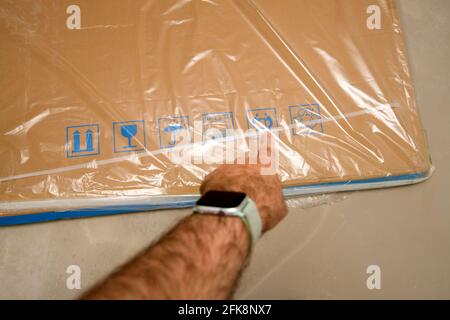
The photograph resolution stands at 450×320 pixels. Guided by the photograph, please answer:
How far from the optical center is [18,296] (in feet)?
2.26

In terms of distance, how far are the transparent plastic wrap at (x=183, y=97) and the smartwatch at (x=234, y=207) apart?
0.87ft

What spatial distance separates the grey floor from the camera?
66cm

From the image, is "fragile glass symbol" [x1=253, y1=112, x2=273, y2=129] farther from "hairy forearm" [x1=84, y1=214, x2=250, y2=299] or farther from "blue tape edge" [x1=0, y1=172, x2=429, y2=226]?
"hairy forearm" [x1=84, y1=214, x2=250, y2=299]

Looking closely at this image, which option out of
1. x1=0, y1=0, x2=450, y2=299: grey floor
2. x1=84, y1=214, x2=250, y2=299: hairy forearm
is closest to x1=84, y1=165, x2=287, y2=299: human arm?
x1=84, y1=214, x2=250, y2=299: hairy forearm

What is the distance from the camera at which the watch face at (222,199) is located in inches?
17.9

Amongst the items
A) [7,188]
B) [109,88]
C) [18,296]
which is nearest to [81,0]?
[109,88]

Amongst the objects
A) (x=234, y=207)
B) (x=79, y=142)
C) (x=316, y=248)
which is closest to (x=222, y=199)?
(x=234, y=207)

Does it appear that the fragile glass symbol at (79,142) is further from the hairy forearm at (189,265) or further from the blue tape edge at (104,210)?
the hairy forearm at (189,265)

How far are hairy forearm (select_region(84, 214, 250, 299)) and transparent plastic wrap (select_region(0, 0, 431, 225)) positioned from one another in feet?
0.97

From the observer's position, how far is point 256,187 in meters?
0.54

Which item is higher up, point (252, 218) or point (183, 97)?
point (183, 97)

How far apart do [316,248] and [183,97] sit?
1.69 feet

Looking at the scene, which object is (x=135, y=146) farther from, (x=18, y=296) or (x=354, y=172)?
(x=354, y=172)

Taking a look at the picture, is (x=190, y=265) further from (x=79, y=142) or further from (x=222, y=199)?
(x=79, y=142)
